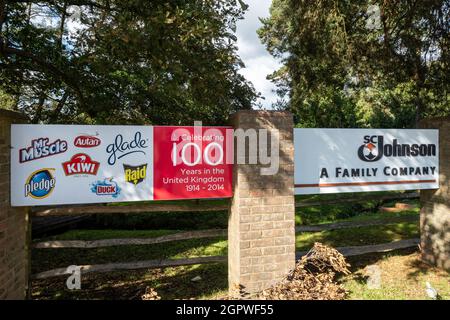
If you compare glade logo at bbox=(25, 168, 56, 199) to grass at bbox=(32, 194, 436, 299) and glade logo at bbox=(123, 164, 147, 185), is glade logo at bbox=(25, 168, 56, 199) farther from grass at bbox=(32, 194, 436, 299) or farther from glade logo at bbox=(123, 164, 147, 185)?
grass at bbox=(32, 194, 436, 299)

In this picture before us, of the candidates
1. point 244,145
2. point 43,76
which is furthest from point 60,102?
point 244,145

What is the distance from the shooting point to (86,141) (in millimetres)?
4750

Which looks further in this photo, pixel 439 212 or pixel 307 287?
pixel 439 212

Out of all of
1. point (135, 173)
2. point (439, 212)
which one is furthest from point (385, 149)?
point (135, 173)

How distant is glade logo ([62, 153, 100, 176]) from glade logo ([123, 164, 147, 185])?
1.39 feet

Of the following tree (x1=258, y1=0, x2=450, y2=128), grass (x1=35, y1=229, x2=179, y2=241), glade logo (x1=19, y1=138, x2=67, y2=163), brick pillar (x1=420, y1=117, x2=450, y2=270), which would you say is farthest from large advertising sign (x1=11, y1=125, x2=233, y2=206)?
tree (x1=258, y1=0, x2=450, y2=128)

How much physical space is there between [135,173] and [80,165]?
0.73 m

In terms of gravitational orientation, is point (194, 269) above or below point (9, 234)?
below

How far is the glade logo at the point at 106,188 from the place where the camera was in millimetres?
4770

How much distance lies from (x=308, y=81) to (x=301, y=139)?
9.30m

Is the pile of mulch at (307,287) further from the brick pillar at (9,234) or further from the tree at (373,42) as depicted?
the tree at (373,42)

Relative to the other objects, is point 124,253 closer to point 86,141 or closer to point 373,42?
point 86,141

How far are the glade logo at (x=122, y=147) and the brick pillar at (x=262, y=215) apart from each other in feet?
4.66

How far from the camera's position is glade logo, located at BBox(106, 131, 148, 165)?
190 inches
